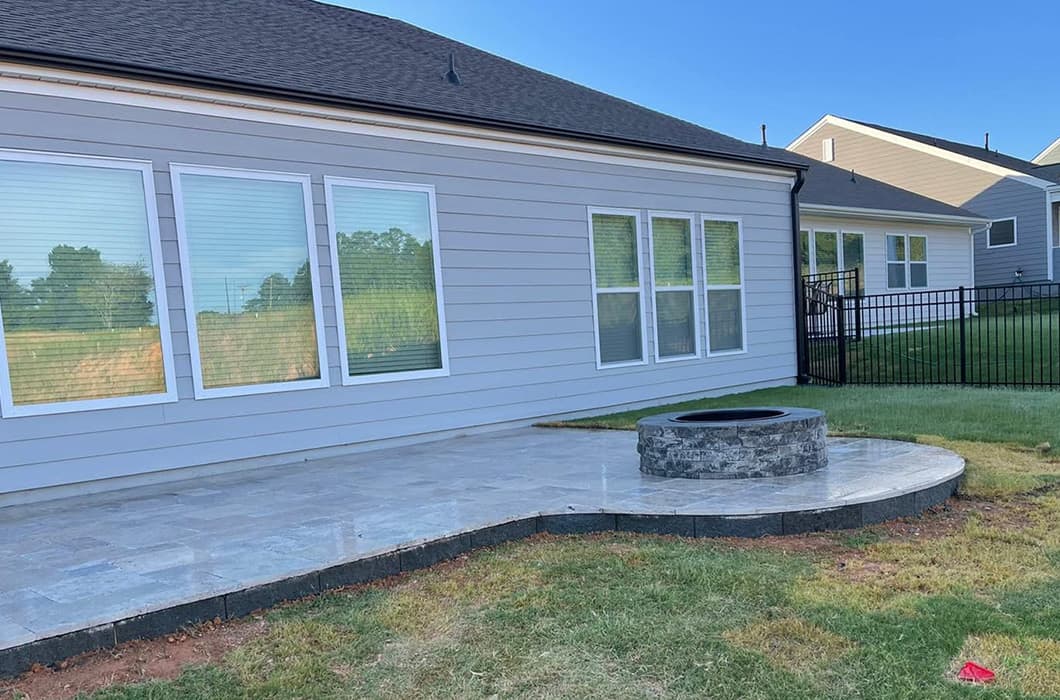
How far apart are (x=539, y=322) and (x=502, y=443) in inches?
62.5

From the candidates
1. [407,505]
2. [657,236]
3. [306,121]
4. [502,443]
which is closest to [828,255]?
[657,236]

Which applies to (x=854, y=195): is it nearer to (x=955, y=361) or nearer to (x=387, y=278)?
(x=955, y=361)

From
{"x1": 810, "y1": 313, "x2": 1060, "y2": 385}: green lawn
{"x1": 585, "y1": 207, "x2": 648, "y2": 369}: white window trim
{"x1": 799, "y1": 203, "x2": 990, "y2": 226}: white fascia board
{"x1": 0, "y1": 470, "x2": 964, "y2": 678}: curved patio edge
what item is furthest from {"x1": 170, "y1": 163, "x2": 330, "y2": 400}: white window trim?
{"x1": 799, "y1": 203, "x2": 990, "y2": 226}: white fascia board

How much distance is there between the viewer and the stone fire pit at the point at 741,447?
427cm

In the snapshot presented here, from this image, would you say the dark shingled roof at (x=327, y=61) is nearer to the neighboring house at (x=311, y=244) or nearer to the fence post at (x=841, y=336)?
the neighboring house at (x=311, y=244)

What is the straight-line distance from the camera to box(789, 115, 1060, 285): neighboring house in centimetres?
1914

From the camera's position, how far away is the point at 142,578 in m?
2.95

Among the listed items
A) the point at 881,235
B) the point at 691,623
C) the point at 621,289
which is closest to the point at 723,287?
the point at 621,289

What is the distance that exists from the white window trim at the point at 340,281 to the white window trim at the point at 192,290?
15 centimetres

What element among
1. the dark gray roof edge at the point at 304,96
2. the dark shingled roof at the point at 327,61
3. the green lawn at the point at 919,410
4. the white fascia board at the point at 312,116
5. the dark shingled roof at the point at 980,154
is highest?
the dark shingled roof at the point at 980,154

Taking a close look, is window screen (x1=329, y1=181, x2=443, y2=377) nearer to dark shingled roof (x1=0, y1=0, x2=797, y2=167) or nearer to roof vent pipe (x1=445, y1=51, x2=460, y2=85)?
dark shingled roof (x1=0, y1=0, x2=797, y2=167)

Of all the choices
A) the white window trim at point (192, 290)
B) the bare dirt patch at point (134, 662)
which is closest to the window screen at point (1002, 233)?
the white window trim at point (192, 290)

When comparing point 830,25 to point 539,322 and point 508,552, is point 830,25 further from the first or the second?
point 508,552

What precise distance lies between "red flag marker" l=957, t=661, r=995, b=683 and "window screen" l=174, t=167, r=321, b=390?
4946mm
